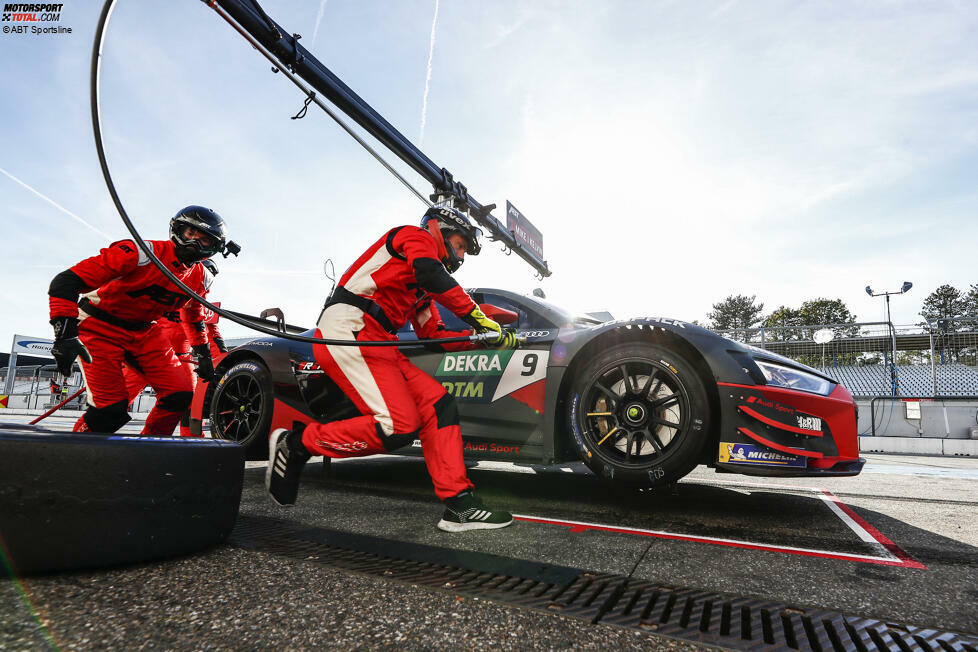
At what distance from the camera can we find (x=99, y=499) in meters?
1.50

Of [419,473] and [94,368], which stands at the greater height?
[94,368]

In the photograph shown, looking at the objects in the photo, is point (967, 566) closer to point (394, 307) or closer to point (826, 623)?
point (826, 623)

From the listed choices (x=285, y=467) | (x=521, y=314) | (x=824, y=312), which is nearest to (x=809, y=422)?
(x=521, y=314)

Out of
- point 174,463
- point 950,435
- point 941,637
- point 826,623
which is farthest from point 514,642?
point 950,435

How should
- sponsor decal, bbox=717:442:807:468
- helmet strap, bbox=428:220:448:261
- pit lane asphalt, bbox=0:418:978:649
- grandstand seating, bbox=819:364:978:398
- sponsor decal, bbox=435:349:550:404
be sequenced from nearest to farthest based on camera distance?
pit lane asphalt, bbox=0:418:978:649
sponsor decal, bbox=717:442:807:468
helmet strap, bbox=428:220:448:261
sponsor decal, bbox=435:349:550:404
grandstand seating, bbox=819:364:978:398

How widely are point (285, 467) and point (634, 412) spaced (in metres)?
1.79

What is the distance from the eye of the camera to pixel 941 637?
1218mm

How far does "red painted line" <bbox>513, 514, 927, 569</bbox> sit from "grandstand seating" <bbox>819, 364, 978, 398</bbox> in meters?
17.8

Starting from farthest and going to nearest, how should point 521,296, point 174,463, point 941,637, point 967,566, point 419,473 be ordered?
point 419,473 < point 521,296 < point 967,566 < point 174,463 < point 941,637

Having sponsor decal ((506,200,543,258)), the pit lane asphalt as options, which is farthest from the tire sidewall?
sponsor decal ((506,200,543,258))

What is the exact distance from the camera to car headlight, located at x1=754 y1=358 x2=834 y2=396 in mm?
2586

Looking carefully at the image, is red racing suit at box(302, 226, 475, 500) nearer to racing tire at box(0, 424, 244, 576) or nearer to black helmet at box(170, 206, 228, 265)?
racing tire at box(0, 424, 244, 576)

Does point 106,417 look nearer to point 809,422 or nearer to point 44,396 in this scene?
point 809,422

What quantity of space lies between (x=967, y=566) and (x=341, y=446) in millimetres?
2525
